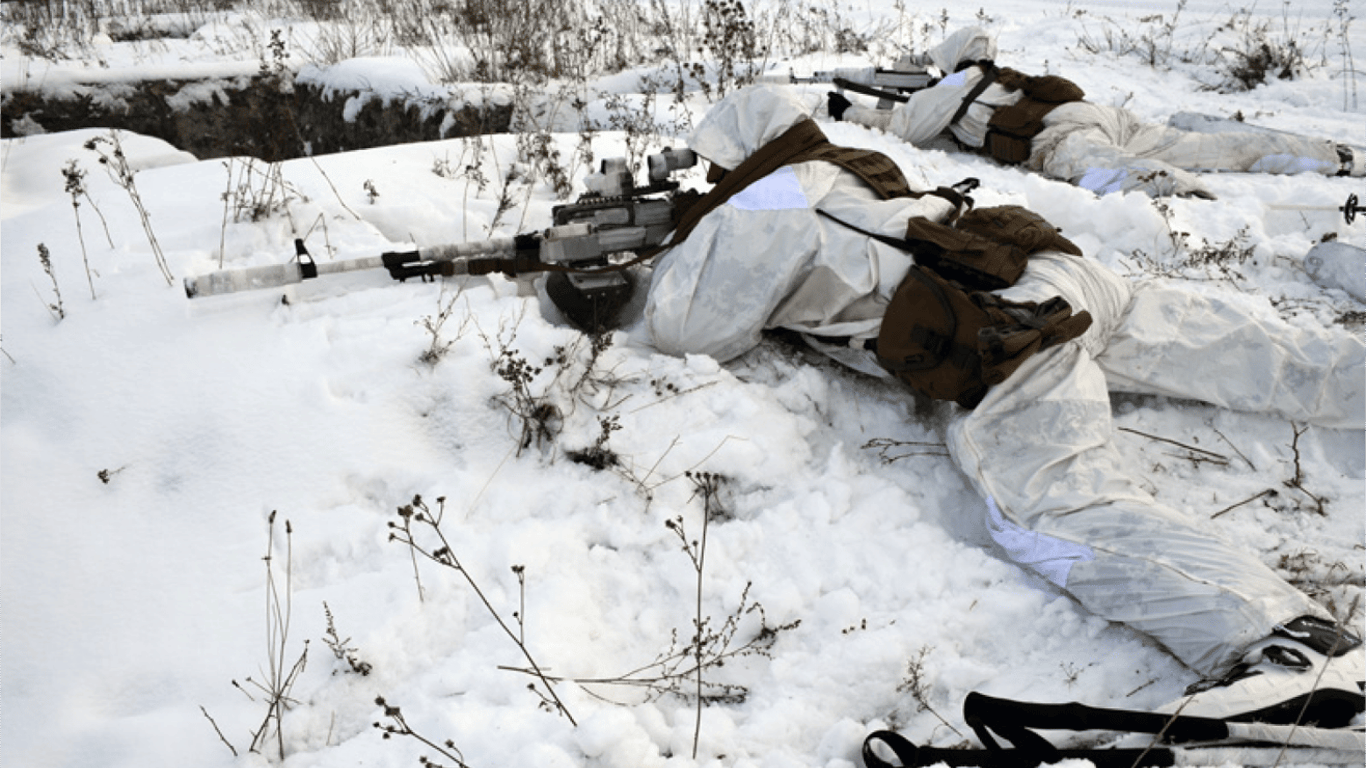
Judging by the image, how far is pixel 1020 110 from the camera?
5.38 metres

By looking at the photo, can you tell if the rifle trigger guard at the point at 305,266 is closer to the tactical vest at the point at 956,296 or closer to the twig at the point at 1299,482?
the tactical vest at the point at 956,296

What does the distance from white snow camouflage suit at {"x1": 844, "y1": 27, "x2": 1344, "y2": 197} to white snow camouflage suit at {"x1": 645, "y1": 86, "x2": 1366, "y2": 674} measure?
2075mm

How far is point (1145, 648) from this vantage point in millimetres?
2057

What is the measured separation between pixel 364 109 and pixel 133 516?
16.1 feet

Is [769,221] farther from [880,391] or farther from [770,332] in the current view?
[880,391]

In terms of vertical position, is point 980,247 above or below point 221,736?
above

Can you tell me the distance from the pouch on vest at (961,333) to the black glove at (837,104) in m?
3.55

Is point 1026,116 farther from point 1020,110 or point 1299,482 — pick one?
point 1299,482

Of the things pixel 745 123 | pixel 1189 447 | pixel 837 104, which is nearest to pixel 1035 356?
pixel 1189 447

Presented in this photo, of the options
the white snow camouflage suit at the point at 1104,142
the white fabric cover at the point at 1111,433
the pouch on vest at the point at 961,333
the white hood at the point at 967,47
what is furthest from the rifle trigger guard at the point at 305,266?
the white hood at the point at 967,47

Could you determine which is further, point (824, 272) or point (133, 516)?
point (824, 272)

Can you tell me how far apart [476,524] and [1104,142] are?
463 cm

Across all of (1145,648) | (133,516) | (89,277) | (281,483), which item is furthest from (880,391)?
(89,277)

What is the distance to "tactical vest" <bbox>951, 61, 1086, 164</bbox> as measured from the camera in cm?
533
